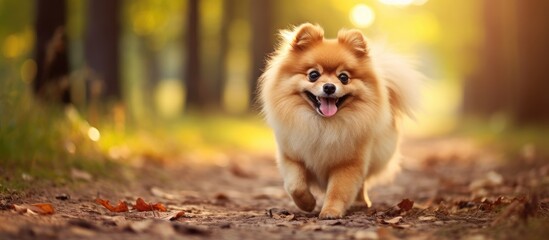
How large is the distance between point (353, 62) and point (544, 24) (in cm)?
983

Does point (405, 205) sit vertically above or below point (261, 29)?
below

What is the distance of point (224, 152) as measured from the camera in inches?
466

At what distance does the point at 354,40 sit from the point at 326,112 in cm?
65

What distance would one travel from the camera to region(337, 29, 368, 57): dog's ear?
216 inches

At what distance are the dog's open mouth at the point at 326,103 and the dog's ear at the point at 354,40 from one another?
0.40 metres

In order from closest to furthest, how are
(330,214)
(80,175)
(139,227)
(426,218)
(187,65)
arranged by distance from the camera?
(139,227) → (426,218) → (330,214) → (80,175) → (187,65)

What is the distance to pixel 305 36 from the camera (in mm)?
5488

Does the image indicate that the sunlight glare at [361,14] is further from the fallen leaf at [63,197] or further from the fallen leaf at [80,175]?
the fallen leaf at [63,197]

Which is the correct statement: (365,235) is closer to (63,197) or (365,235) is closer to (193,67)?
(63,197)

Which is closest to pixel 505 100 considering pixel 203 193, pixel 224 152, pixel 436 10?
pixel 436 10

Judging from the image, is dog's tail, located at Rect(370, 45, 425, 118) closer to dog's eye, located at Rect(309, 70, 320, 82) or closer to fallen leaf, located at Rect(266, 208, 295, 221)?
dog's eye, located at Rect(309, 70, 320, 82)

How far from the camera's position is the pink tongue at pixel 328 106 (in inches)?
207

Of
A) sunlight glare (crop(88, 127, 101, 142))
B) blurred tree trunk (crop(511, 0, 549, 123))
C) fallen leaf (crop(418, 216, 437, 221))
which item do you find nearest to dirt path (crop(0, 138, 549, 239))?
fallen leaf (crop(418, 216, 437, 221))

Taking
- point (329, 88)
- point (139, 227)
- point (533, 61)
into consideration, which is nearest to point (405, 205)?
point (329, 88)
